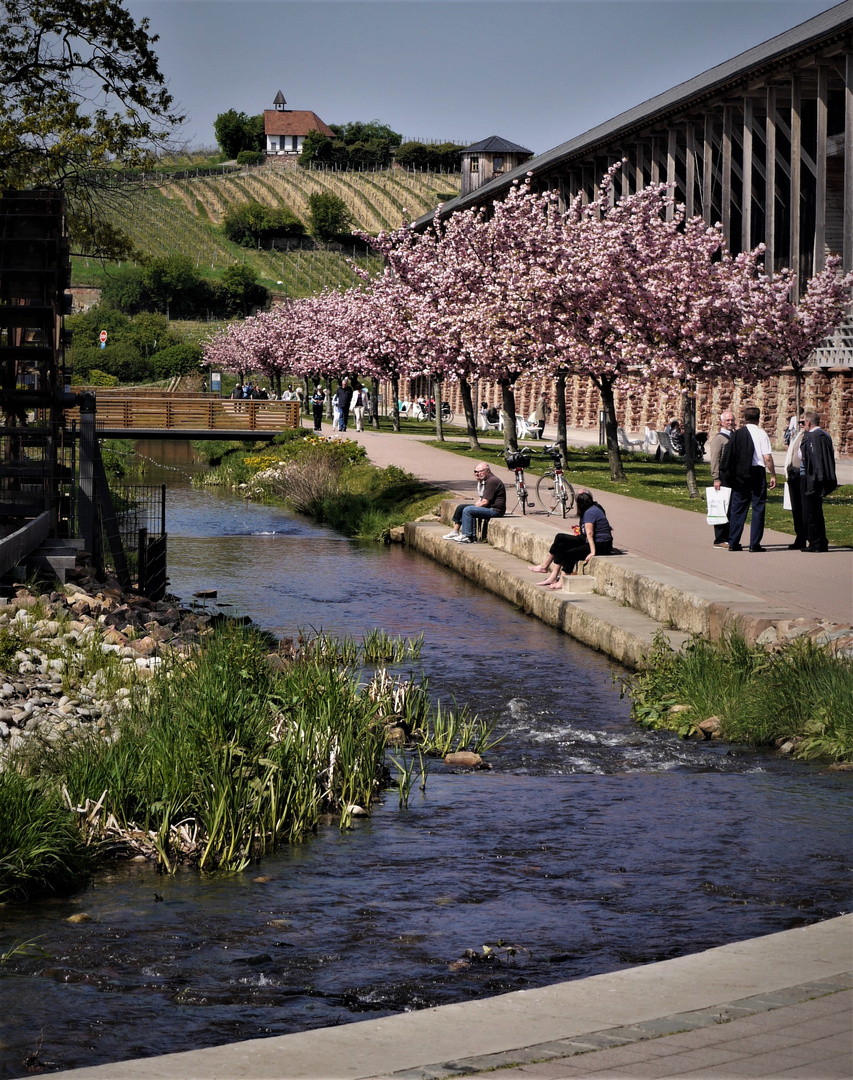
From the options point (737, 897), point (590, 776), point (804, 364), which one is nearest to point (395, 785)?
point (590, 776)

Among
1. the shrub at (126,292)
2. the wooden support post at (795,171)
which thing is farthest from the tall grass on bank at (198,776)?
the shrub at (126,292)

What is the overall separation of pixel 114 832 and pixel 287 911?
1217 millimetres

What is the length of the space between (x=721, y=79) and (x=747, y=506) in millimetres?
33533

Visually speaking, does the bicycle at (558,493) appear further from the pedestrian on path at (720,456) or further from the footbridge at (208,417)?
the footbridge at (208,417)

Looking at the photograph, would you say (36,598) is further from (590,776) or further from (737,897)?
(737,897)

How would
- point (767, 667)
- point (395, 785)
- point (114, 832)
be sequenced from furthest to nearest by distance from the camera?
point (767, 667) → point (395, 785) → point (114, 832)

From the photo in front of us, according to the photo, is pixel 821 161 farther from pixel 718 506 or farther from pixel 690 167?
pixel 718 506

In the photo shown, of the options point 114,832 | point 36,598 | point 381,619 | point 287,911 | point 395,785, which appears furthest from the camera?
point 381,619

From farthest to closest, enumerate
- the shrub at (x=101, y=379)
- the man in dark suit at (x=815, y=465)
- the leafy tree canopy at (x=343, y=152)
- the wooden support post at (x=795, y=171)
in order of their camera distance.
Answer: the leafy tree canopy at (x=343, y=152), the shrub at (x=101, y=379), the wooden support post at (x=795, y=171), the man in dark suit at (x=815, y=465)

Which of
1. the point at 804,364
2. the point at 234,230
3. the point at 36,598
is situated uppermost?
the point at 234,230

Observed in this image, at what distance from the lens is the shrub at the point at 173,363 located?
105812 mm

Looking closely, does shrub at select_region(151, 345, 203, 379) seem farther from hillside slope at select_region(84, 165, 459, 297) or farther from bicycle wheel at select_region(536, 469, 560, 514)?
bicycle wheel at select_region(536, 469, 560, 514)

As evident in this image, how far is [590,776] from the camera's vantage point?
9031 millimetres

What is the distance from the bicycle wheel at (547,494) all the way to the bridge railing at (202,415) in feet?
70.5
